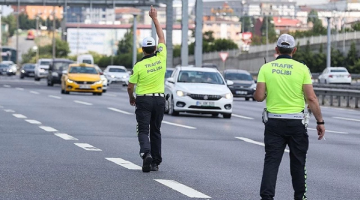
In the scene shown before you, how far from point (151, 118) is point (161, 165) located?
1.04 meters

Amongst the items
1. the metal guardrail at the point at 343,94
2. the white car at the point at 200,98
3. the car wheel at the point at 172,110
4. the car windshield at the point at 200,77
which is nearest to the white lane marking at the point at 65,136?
the white car at the point at 200,98

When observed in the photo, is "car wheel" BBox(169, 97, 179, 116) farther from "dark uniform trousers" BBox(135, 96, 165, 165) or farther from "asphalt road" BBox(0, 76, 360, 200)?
"dark uniform trousers" BBox(135, 96, 165, 165)

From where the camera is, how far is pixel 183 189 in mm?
11367

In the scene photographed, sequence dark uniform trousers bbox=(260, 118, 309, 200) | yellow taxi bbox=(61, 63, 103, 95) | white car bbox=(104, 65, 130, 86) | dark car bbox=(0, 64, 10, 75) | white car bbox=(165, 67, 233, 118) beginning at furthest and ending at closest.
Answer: dark car bbox=(0, 64, 10, 75) < white car bbox=(104, 65, 130, 86) < yellow taxi bbox=(61, 63, 103, 95) < white car bbox=(165, 67, 233, 118) < dark uniform trousers bbox=(260, 118, 309, 200)

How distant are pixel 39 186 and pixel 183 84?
19699 mm

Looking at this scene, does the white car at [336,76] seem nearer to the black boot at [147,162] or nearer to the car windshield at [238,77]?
the car windshield at [238,77]

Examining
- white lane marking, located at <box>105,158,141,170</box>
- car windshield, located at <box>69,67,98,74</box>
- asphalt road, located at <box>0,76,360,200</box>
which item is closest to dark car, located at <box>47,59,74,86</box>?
car windshield, located at <box>69,67,98,74</box>

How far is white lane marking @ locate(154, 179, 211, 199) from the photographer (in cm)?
1082

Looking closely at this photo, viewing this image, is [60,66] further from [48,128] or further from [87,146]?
[87,146]

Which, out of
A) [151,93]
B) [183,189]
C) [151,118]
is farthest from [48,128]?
[183,189]

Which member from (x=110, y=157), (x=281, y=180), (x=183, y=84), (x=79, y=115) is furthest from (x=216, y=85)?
(x=281, y=180)

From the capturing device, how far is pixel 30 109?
3105 centimetres

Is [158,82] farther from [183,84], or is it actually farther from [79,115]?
[183,84]

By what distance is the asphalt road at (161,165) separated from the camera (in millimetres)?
11211
